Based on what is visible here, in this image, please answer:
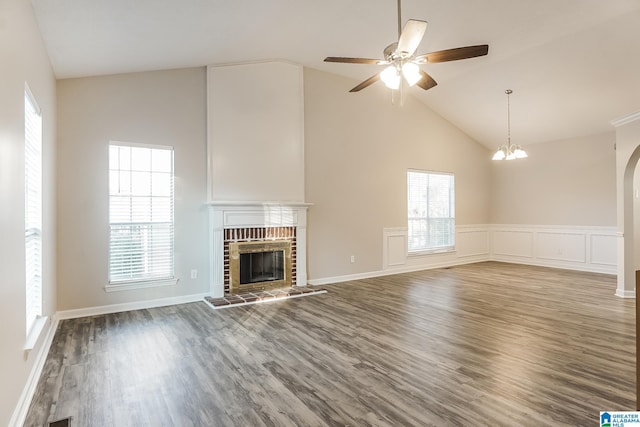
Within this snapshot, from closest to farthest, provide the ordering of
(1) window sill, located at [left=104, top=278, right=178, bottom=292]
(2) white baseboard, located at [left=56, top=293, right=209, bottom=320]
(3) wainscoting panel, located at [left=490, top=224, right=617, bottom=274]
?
(2) white baseboard, located at [left=56, top=293, right=209, bottom=320]
(1) window sill, located at [left=104, top=278, right=178, bottom=292]
(3) wainscoting panel, located at [left=490, top=224, right=617, bottom=274]

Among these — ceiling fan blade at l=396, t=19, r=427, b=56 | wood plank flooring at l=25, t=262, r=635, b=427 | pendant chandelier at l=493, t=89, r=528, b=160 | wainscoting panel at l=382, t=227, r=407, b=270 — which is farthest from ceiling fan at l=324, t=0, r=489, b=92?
wainscoting panel at l=382, t=227, r=407, b=270

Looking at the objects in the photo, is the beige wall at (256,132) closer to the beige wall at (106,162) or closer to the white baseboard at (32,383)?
the beige wall at (106,162)

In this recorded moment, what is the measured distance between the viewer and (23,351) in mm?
2369

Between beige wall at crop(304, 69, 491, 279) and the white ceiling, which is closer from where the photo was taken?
the white ceiling

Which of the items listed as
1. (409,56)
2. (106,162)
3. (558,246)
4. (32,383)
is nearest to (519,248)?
(558,246)

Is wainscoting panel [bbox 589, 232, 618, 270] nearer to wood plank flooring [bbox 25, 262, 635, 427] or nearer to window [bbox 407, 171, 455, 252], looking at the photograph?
wood plank flooring [bbox 25, 262, 635, 427]

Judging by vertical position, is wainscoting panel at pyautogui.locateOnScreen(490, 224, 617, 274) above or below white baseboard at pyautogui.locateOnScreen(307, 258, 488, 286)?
above

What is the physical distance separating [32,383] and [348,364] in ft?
7.78

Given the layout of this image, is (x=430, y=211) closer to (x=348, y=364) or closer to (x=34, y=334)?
(x=348, y=364)

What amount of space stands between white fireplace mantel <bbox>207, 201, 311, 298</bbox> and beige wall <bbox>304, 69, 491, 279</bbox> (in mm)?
239

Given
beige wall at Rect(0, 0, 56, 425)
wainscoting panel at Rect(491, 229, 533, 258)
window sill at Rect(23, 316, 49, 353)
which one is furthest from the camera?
wainscoting panel at Rect(491, 229, 533, 258)

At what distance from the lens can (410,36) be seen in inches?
110

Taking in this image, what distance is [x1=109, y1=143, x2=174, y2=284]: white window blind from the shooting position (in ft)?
15.1

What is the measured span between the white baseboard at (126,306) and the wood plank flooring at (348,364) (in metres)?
0.20
